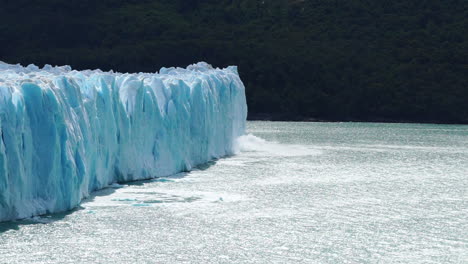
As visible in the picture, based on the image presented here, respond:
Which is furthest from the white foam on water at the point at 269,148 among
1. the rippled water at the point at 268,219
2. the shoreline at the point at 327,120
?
the shoreline at the point at 327,120

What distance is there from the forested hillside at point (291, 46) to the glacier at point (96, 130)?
24.7 m

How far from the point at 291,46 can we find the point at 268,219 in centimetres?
4218

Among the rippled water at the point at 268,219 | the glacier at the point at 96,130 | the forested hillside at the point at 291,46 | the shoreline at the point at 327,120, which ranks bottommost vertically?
the rippled water at the point at 268,219

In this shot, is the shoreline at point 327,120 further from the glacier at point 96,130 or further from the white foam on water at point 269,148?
the glacier at point 96,130

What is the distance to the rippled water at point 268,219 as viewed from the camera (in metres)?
12.9

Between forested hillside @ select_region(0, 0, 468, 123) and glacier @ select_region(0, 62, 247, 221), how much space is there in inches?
972

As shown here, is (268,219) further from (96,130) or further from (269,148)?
(269,148)

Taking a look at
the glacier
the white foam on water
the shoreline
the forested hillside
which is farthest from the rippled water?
the forested hillside

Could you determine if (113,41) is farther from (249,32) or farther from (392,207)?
(392,207)

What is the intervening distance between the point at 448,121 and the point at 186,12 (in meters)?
22.3

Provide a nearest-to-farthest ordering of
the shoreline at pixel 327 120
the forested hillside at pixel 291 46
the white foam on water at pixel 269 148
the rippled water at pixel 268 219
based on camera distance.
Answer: the rippled water at pixel 268 219
the white foam on water at pixel 269 148
the shoreline at pixel 327 120
the forested hillside at pixel 291 46

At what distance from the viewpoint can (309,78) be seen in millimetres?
53812

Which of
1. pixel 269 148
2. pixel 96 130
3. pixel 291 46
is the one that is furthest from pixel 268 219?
pixel 291 46

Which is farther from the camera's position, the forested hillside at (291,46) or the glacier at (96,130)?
the forested hillside at (291,46)
